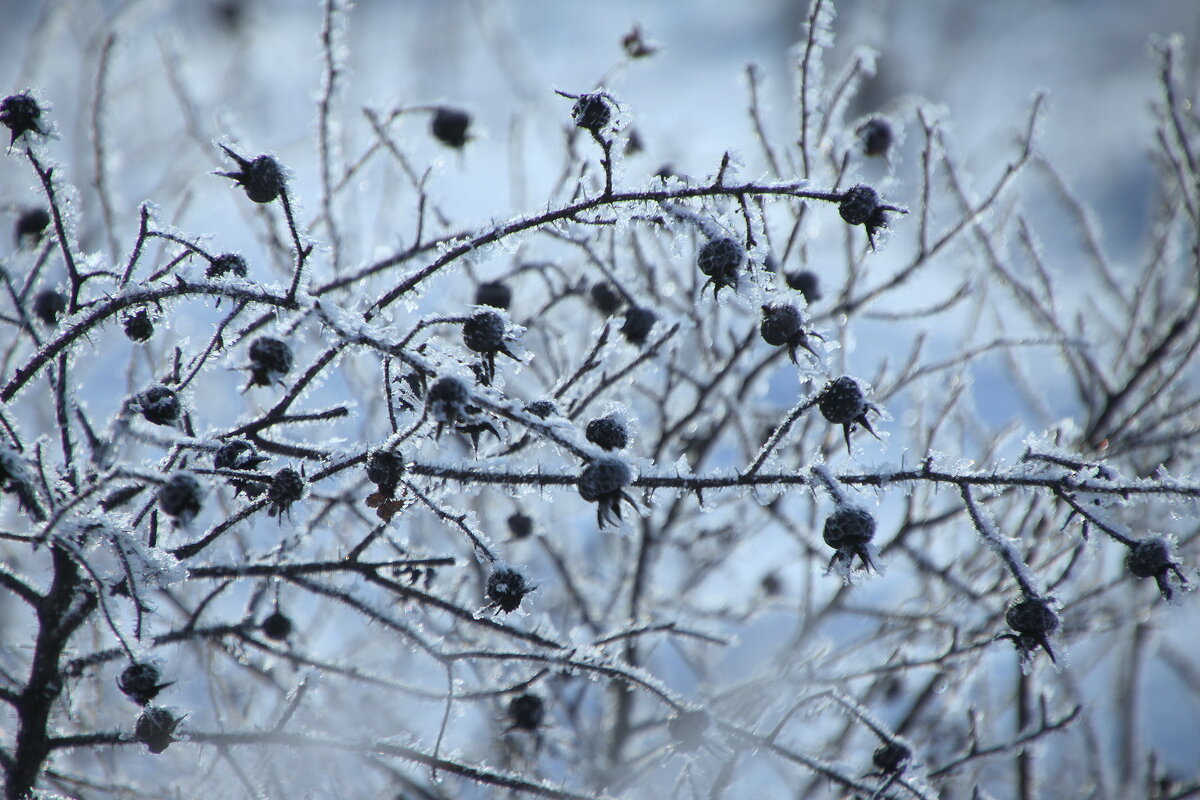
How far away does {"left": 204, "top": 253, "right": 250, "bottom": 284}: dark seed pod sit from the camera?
4.57ft

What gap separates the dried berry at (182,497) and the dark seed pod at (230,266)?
455 mm

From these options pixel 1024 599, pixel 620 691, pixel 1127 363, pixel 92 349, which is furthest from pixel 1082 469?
pixel 1127 363

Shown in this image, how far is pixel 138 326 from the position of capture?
1437 millimetres

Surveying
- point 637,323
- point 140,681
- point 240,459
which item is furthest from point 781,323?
point 140,681

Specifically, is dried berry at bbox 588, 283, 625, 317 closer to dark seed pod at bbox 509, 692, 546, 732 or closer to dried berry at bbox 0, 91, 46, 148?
dark seed pod at bbox 509, 692, 546, 732

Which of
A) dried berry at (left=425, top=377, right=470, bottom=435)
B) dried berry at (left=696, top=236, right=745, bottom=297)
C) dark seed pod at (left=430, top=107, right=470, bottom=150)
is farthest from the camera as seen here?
dark seed pod at (left=430, top=107, right=470, bottom=150)

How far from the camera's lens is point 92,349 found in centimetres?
133

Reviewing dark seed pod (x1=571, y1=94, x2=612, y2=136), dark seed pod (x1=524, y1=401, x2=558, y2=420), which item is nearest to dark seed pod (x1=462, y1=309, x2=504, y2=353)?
dark seed pod (x1=524, y1=401, x2=558, y2=420)

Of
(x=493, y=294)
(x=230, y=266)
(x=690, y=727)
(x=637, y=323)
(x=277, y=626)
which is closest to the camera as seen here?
(x=230, y=266)

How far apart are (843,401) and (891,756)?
2.79 ft

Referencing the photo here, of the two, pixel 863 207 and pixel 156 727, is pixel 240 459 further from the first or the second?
pixel 863 207

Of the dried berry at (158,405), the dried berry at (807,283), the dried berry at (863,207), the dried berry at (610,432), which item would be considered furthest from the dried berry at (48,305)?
the dried berry at (807,283)

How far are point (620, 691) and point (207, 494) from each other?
1.94m

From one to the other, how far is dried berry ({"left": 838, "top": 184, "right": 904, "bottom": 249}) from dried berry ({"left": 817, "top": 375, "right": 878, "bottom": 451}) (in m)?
0.22
